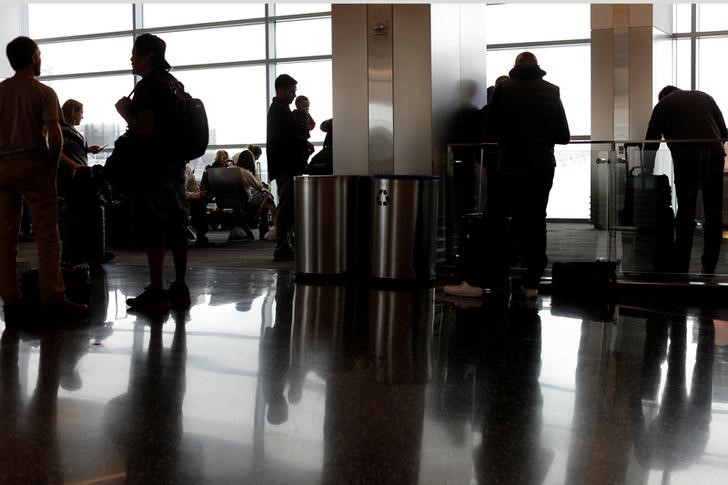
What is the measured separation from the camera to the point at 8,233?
5.03 metres

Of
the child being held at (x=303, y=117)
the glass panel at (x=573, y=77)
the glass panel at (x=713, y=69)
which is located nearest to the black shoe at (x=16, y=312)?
the child being held at (x=303, y=117)

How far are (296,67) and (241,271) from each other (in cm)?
853

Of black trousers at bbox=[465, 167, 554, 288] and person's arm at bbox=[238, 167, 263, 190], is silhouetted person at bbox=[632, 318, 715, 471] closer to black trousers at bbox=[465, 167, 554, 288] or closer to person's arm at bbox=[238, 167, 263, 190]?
black trousers at bbox=[465, 167, 554, 288]

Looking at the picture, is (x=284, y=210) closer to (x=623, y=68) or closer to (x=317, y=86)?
(x=623, y=68)

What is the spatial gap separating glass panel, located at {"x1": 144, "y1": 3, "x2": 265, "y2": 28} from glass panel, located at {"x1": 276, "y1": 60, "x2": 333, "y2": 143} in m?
1.33

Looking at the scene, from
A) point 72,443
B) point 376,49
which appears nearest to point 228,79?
point 376,49

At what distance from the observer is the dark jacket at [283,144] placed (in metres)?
8.33

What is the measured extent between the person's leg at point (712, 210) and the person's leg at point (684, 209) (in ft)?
0.23

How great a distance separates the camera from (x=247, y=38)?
16.1 meters

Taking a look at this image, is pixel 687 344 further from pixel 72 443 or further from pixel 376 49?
pixel 376 49

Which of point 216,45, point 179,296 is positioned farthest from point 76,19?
point 179,296

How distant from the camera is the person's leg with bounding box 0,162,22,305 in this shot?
4.91 m

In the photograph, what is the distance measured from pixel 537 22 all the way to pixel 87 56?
908 centimetres

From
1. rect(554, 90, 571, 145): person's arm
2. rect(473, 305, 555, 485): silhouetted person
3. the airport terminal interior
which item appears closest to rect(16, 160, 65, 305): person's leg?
the airport terminal interior
